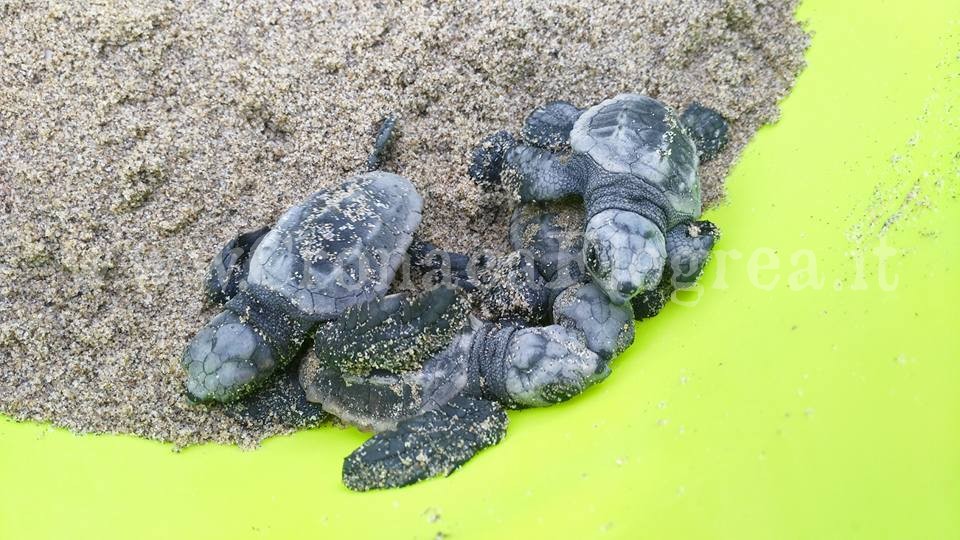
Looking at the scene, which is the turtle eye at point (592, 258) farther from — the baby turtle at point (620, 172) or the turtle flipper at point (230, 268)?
the turtle flipper at point (230, 268)

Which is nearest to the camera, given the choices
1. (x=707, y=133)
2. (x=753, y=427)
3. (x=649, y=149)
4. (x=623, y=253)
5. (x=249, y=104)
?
(x=753, y=427)

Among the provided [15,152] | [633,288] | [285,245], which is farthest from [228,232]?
[633,288]

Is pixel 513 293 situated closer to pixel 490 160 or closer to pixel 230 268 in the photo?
pixel 490 160

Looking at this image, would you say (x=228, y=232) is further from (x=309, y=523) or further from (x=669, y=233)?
(x=669, y=233)

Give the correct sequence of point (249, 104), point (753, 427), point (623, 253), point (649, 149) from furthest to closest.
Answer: point (249, 104), point (649, 149), point (623, 253), point (753, 427)

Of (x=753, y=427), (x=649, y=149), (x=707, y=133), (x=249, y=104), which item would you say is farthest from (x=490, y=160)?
(x=753, y=427)

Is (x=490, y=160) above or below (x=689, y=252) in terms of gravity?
below

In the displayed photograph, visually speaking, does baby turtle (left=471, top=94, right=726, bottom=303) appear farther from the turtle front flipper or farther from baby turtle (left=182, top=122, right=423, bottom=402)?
baby turtle (left=182, top=122, right=423, bottom=402)
